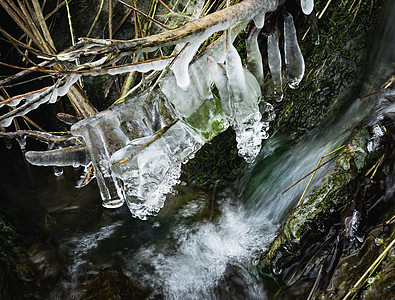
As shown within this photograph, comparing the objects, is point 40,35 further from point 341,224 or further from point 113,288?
point 341,224

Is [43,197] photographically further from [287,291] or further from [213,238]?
[287,291]

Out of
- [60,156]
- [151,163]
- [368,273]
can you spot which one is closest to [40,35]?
[60,156]

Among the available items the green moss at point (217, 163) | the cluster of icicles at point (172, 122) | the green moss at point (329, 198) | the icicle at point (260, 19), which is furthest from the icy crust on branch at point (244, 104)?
the green moss at point (217, 163)

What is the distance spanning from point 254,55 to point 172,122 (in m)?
0.76

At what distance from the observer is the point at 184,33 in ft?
5.59

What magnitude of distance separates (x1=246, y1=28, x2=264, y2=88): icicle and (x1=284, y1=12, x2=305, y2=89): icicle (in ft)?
0.62

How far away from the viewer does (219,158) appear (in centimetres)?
326

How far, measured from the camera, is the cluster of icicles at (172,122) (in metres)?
2.04

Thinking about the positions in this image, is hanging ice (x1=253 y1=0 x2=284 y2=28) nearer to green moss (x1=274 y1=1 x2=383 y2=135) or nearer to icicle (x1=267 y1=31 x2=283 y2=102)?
icicle (x1=267 y1=31 x2=283 y2=102)

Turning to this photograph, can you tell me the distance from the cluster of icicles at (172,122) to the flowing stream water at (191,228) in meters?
0.69

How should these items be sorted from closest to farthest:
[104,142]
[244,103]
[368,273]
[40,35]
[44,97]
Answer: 1. [44,97]
2. [368,273]
3. [104,142]
4. [244,103]
5. [40,35]

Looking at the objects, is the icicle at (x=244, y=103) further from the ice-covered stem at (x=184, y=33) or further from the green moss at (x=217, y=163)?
the green moss at (x=217, y=163)

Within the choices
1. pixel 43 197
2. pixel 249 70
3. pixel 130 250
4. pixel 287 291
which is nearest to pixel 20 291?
pixel 130 250

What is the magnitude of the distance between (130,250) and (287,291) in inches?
60.4
